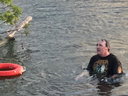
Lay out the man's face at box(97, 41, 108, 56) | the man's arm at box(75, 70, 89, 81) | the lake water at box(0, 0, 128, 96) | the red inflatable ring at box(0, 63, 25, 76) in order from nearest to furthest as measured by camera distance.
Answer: the man's face at box(97, 41, 108, 56), the lake water at box(0, 0, 128, 96), the man's arm at box(75, 70, 89, 81), the red inflatable ring at box(0, 63, 25, 76)

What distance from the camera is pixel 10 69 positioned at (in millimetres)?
12180

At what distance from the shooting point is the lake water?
1009 cm

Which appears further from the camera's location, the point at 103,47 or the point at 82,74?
the point at 82,74

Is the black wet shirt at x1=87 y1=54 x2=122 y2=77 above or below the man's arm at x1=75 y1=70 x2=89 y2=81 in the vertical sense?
above

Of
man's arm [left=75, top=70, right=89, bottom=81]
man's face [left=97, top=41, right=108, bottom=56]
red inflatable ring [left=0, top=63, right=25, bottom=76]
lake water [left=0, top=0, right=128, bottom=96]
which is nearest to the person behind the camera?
man's face [left=97, top=41, right=108, bottom=56]

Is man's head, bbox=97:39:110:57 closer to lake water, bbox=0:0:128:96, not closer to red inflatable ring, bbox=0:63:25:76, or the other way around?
lake water, bbox=0:0:128:96

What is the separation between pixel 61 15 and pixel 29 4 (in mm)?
5168

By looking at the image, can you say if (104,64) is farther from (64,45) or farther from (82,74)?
(64,45)

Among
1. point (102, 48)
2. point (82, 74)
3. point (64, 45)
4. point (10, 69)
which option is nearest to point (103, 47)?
point (102, 48)

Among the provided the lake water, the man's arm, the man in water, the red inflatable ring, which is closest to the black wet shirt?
the man in water

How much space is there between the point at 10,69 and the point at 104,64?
463cm

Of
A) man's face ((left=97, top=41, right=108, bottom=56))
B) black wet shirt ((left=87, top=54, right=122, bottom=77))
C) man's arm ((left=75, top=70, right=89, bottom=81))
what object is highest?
man's face ((left=97, top=41, right=108, bottom=56))

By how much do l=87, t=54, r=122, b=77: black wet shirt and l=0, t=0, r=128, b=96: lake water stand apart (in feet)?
1.75

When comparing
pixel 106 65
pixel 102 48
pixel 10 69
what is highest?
pixel 102 48
